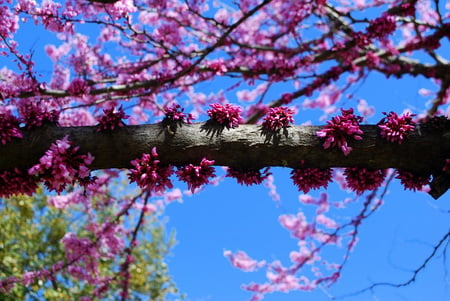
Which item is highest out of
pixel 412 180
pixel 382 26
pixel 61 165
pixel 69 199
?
pixel 69 199

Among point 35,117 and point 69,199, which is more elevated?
point 69,199

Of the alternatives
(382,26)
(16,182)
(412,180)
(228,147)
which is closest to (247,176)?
(228,147)

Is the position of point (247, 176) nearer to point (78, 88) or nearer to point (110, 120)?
point (110, 120)

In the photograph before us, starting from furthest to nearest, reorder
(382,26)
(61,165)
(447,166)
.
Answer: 1. (382,26)
2. (447,166)
3. (61,165)

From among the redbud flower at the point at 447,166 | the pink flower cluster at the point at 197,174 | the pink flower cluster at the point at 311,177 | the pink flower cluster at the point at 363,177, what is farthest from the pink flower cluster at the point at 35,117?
the redbud flower at the point at 447,166

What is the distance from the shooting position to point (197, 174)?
2.97m

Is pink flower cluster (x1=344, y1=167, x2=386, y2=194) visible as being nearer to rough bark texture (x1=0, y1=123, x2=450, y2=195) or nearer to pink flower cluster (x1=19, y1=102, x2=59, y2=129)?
rough bark texture (x1=0, y1=123, x2=450, y2=195)

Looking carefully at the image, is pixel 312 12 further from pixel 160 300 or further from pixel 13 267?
pixel 160 300

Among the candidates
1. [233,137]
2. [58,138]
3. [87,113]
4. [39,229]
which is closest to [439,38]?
[233,137]

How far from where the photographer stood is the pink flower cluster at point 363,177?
3127 mm

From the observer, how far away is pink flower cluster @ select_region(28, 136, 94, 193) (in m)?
2.85

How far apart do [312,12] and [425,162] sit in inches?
159

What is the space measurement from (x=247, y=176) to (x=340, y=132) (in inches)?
27.5

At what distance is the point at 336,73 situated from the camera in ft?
23.2
